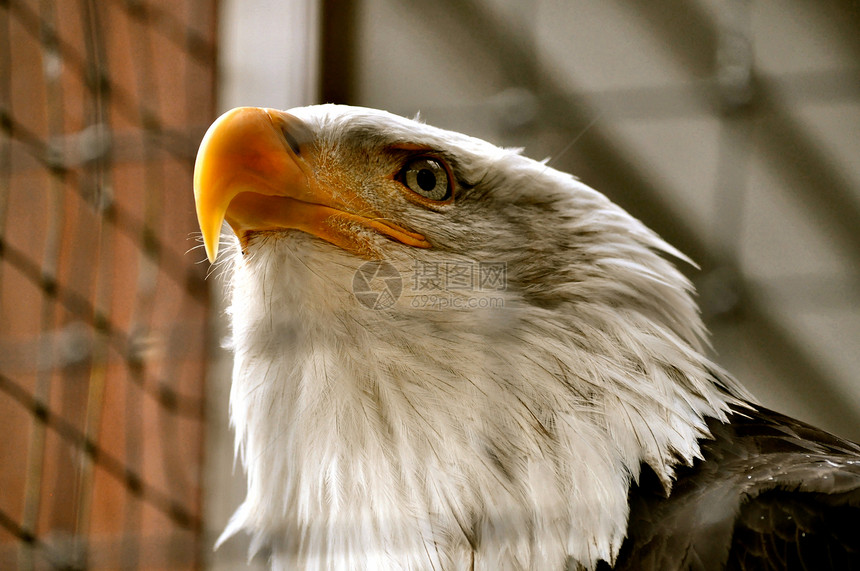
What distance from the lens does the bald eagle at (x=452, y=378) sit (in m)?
0.90

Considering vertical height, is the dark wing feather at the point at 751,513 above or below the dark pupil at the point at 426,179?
below

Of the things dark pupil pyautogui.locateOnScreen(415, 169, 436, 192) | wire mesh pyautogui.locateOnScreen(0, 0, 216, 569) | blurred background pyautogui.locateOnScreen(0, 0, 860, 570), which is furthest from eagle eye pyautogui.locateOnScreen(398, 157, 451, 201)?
wire mesh pyautogui.locateOnScreen(0, 0, 216, 569)

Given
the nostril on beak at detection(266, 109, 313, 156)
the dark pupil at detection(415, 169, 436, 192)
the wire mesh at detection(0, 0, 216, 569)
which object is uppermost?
the nostril on beak at detection(266, 109, 313, 156)

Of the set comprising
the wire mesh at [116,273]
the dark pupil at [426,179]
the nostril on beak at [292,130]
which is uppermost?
the nostril on beak at [292,130]

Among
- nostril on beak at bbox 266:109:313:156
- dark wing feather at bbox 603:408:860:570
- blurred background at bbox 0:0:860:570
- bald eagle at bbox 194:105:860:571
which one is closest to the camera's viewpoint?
dark wing feather at bbox 603:408:860:570

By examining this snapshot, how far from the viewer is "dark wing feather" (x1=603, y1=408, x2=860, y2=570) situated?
2.53ft

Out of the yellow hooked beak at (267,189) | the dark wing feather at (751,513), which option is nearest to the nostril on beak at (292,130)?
the yellow hooked beak at (267,189)

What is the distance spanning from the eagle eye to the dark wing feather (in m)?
0.44

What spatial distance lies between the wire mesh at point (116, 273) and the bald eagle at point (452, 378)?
0.83 metres

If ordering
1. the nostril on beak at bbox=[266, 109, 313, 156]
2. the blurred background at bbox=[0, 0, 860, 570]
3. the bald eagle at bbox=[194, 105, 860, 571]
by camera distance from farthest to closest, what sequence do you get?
the blurred background at bbox=[0, 0, 860, 570] < the nostril on beak at bbox=[266, 109, 313, 156] < the bald eagle at bbox=[194, 105, 860, 571]

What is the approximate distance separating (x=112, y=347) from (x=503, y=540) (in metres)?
1.21

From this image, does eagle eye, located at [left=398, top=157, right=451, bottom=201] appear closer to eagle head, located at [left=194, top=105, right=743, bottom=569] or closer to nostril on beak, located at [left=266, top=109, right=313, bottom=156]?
eagle head, located at [left=194, top=105, right=743, bottom=569]

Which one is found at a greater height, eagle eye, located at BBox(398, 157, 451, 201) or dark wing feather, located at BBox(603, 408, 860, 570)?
eagle eye, located at BBox(398, 157, 451, 201)

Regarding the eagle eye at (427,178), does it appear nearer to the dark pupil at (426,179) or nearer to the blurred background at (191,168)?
the dark pupil at (426,179)
